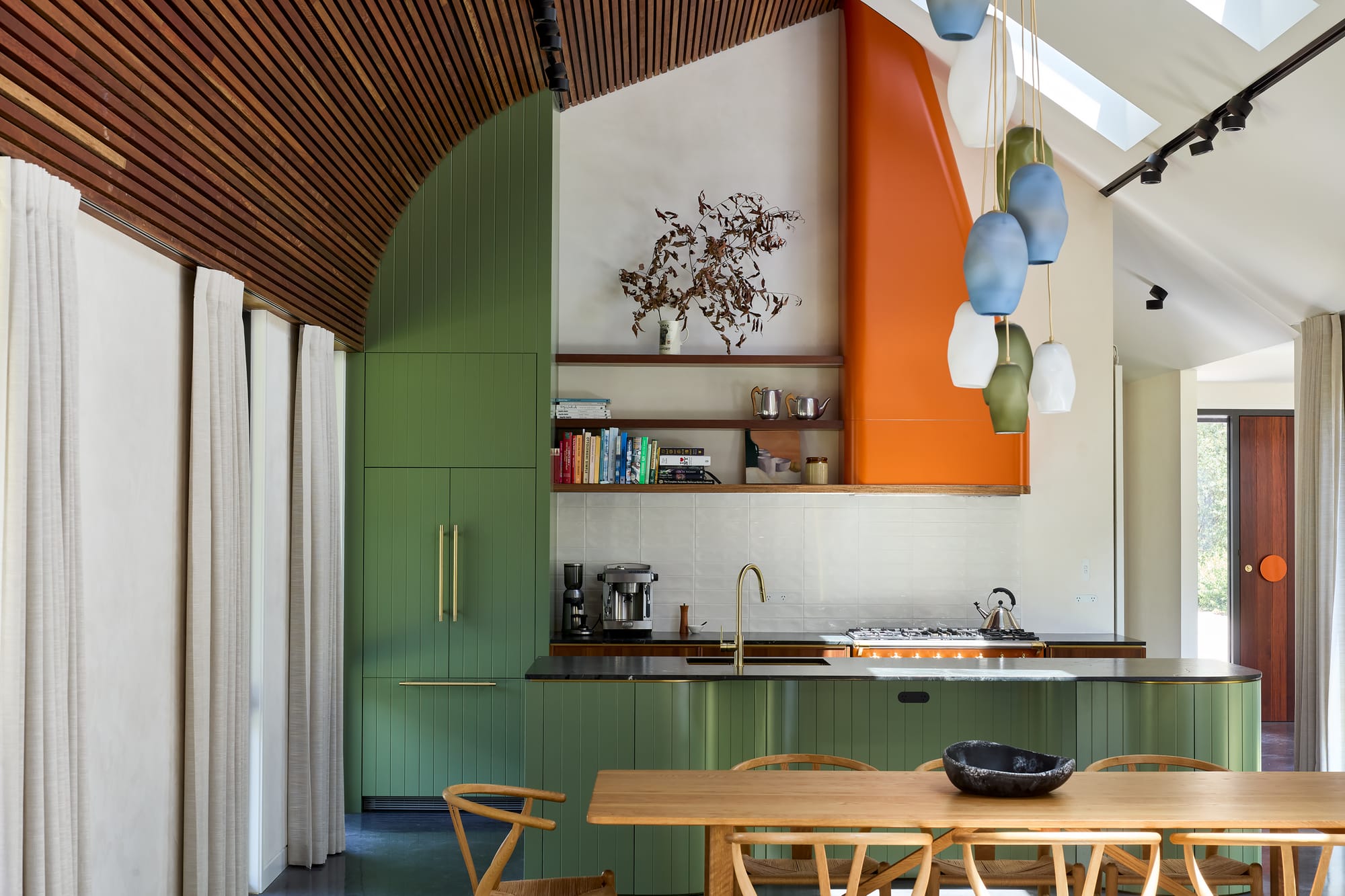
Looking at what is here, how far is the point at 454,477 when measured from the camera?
5.72 m

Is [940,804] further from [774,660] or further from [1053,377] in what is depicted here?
[774,660]

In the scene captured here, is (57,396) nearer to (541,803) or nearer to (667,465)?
(541,803)

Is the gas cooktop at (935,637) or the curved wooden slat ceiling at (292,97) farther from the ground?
the curved wooden slat ceiling at (292,97)

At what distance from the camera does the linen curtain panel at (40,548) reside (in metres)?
2.54

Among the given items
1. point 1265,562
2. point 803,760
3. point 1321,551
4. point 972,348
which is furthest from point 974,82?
point 1265,562

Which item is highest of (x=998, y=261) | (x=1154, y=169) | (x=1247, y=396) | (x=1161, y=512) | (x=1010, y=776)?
(x=1154, y=169)

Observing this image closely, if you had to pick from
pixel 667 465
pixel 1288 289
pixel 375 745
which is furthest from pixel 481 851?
pixel 1288 289

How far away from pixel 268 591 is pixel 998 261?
3.49 meters

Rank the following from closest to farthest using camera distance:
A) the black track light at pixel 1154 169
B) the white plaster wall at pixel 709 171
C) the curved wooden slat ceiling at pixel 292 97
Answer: the curved wooden slat ceiling at pixel 292 97, the black track light at pixel 1154 169, the white plaster wall at pixel 709 171

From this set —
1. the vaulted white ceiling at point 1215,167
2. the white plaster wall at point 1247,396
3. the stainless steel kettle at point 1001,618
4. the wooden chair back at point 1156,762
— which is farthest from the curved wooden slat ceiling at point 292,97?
the white plaster wall at point 1247,396

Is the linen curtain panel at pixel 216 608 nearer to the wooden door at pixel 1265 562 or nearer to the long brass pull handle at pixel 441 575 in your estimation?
the long brass pull handle at pixel 441 575

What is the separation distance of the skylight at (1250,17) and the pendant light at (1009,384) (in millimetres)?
1923

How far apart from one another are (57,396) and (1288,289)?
5686 mm

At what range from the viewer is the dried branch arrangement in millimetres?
6043
